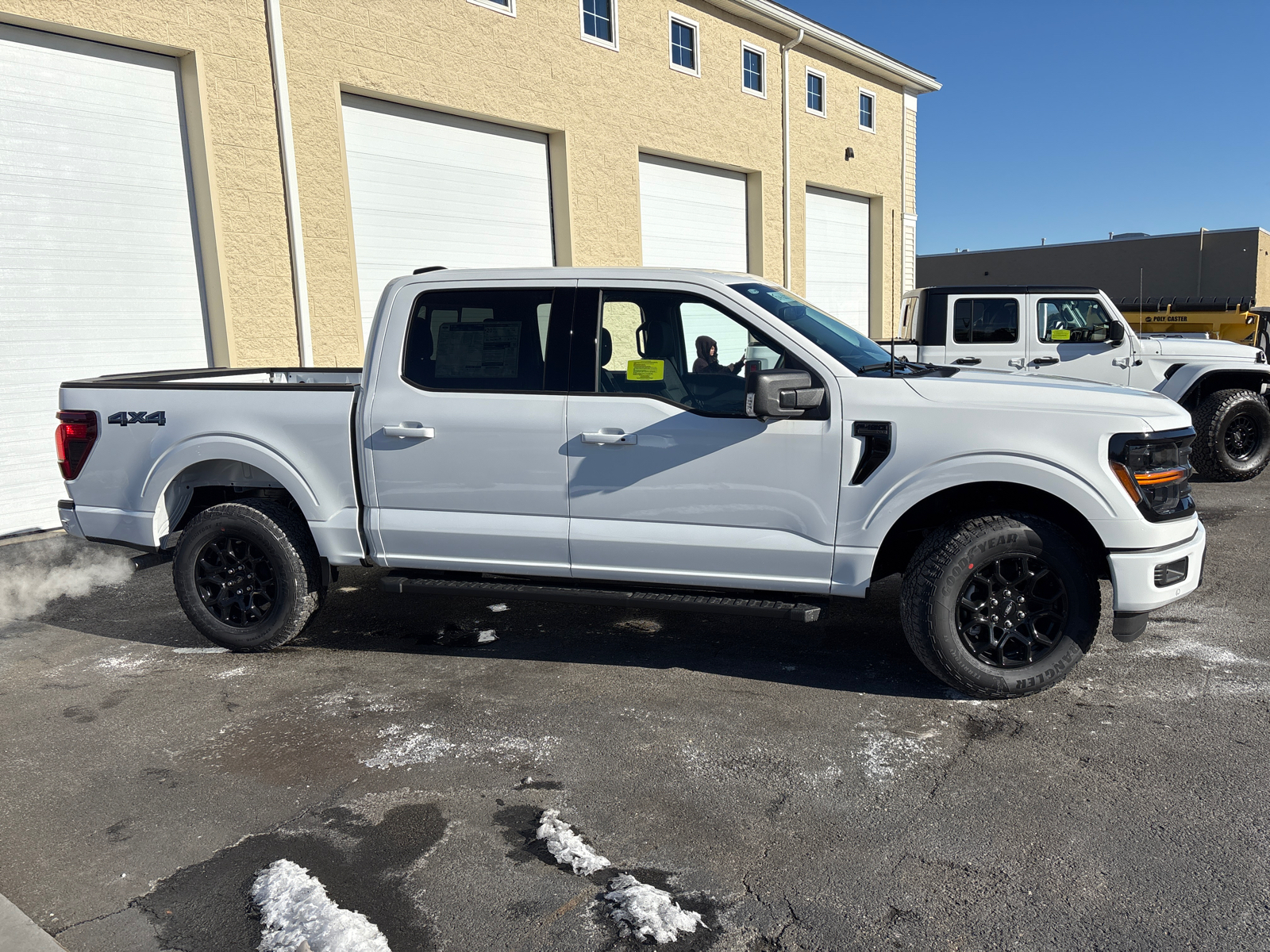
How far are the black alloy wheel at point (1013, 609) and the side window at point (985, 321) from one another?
20.4 ft

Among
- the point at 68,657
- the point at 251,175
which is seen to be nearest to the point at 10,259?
the point at 251,175

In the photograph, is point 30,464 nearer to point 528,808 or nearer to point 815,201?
point 528,808

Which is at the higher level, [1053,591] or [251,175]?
[251,175]

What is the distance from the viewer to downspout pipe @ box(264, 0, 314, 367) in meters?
9.88

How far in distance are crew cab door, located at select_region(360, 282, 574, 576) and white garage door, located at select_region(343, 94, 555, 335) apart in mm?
6132

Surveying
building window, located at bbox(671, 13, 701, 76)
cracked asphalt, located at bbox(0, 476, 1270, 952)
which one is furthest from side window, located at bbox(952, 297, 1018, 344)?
building window, located at bbox(671, 13, 701, 76)

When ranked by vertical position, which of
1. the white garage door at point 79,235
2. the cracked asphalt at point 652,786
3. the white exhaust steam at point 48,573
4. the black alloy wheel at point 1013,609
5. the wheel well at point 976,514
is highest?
the white garage door at point 79,235

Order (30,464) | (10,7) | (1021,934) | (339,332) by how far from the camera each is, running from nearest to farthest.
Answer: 1. (1021,934)
2. (10,7)
3. (30,464)
4. (339,332)

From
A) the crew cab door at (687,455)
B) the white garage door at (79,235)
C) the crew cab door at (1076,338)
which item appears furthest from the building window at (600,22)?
the crew cab door at (687,455)

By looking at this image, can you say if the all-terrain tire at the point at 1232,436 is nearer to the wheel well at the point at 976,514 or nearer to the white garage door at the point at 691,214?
the wheel well at the point at 976,514

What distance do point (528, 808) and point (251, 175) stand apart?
8521mm

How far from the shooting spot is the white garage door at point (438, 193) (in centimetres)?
1114

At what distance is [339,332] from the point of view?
1080 centimetres

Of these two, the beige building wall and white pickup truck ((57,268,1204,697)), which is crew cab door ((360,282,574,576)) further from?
the beige building wall
